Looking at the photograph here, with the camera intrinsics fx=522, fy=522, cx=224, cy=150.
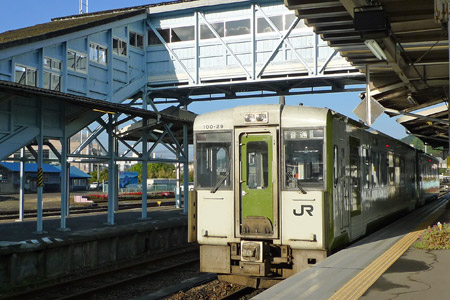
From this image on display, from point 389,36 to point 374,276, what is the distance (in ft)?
15.1

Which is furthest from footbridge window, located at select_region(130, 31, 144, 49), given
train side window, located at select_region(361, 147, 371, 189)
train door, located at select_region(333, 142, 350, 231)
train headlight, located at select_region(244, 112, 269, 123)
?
train door, located at select_region(333, 142, 350, 231)

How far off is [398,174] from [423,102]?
259 cm

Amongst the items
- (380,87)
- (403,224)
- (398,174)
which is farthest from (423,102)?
(403,224)

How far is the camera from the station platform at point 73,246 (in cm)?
1192

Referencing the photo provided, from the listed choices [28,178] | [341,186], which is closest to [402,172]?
[341,186]

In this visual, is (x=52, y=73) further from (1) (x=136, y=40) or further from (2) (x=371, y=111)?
(2) (x=371, y=111)

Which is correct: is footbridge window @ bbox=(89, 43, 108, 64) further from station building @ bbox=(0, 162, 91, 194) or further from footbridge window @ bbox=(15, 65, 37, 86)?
station building @ bbox=(0, 162, 91, 194)

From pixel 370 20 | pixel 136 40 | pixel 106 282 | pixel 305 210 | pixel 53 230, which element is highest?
pixel 136 40

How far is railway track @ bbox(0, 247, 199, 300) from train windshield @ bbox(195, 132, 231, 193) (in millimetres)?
3056

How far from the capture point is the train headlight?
9.27 m

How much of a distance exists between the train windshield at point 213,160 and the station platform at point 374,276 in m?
2.46

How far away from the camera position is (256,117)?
9.32m

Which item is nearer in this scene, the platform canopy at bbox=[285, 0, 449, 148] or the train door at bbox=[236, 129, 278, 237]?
the platform canopy at bbox=[285, 0, 449, 148]

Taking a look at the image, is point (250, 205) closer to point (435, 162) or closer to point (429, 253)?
point (429, 253)
